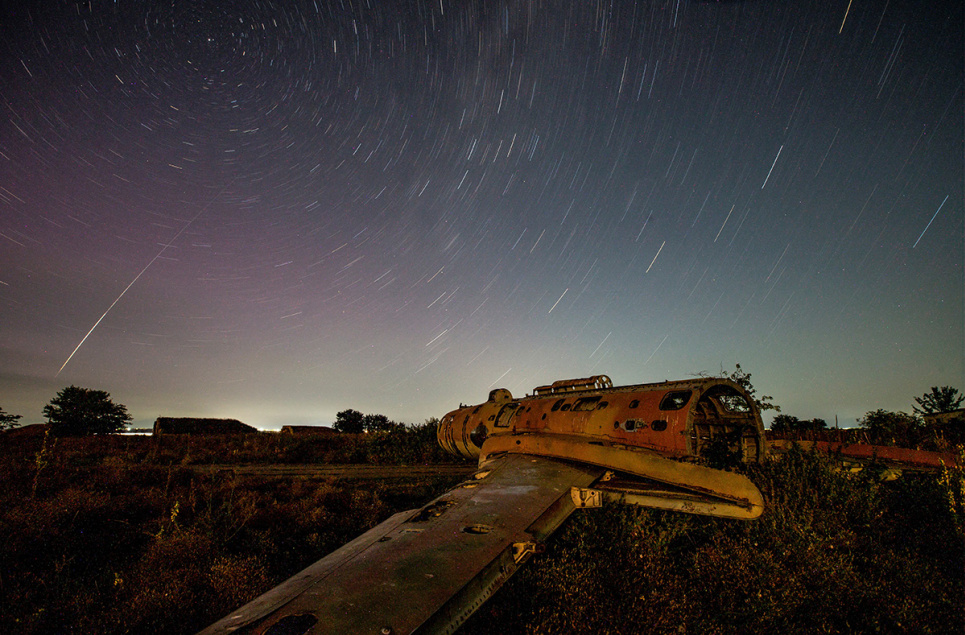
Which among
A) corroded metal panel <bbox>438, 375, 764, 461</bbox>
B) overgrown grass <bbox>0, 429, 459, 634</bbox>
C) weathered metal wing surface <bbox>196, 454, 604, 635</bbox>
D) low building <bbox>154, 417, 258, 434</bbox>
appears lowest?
overgrown grass <bbox>0, 429, 459, 634</bbox>

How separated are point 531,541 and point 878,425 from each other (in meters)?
20.0

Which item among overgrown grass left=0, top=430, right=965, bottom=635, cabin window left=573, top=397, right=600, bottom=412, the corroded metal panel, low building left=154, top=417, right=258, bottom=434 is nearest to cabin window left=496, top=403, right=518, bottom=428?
the corroded metal panel

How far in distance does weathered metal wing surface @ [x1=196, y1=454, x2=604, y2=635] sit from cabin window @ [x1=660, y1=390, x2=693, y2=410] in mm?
2269

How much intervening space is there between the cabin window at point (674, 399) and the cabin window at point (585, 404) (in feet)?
5.98

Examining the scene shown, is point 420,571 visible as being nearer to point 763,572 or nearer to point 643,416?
point 763,572

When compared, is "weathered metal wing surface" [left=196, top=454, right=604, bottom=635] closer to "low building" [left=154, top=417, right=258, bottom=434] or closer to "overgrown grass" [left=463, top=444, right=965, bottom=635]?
"overgrown grass" [left=463, top=444, right=965, bottom=635]

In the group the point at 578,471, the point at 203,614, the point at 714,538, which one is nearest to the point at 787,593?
the point at 714,538

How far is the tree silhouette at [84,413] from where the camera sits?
33781mm

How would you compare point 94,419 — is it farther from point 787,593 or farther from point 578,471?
point 787,593

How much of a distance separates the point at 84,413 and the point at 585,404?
4739 cm

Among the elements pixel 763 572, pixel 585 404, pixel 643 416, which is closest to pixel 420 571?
pixel 763 572

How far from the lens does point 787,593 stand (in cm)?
438

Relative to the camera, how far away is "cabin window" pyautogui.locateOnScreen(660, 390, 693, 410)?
6570 mm

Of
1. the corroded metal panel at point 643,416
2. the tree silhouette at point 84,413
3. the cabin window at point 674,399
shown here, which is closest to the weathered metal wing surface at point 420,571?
the corroded metal panel at point 643,416
